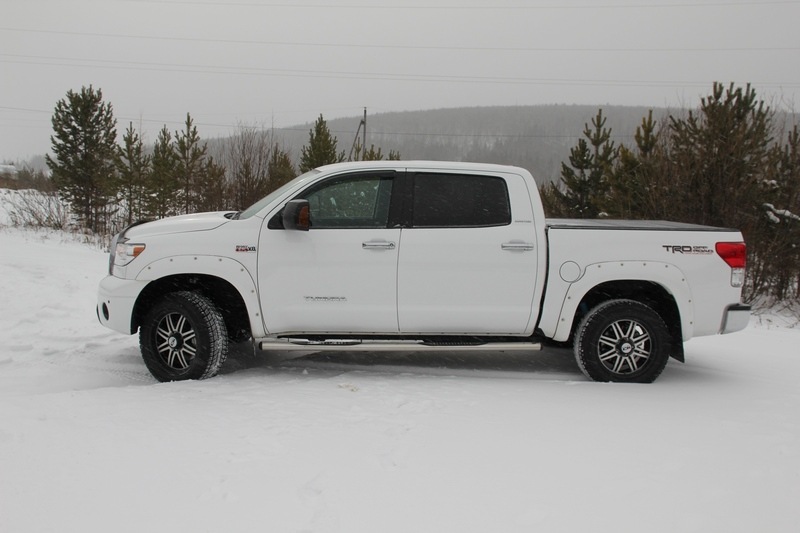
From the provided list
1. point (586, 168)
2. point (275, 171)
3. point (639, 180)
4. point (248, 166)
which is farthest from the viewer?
point (586, 168)

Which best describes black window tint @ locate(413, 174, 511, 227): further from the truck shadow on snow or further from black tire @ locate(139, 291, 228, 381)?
black tire @ locate(139, 291, 228, 381)

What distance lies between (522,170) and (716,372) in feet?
8.72

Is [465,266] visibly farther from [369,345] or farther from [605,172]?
[605,172]

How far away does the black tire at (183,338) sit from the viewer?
4.91 meters

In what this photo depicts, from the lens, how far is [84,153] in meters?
28.5

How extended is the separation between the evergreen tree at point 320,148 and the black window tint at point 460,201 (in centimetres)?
2462

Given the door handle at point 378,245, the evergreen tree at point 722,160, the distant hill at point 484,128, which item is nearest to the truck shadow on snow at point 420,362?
the door handle at point 378,245

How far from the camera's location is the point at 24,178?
111 feet

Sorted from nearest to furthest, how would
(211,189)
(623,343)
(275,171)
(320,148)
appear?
(623,343), (275,171), (211,189), (320,148)

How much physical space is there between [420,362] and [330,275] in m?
1.42

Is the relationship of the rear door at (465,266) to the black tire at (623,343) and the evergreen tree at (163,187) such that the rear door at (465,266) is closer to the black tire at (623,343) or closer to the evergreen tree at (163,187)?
the black tire at (623,343)

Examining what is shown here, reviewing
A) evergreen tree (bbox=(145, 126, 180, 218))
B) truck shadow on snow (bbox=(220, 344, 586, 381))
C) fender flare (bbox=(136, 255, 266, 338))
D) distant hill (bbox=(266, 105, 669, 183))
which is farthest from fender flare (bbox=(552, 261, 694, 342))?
distant hill (bbox=(266, 105, 669, 183))

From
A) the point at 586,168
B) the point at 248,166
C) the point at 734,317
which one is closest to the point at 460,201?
the point at 734,317

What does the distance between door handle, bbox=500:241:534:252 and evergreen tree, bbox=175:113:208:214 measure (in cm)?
2503
